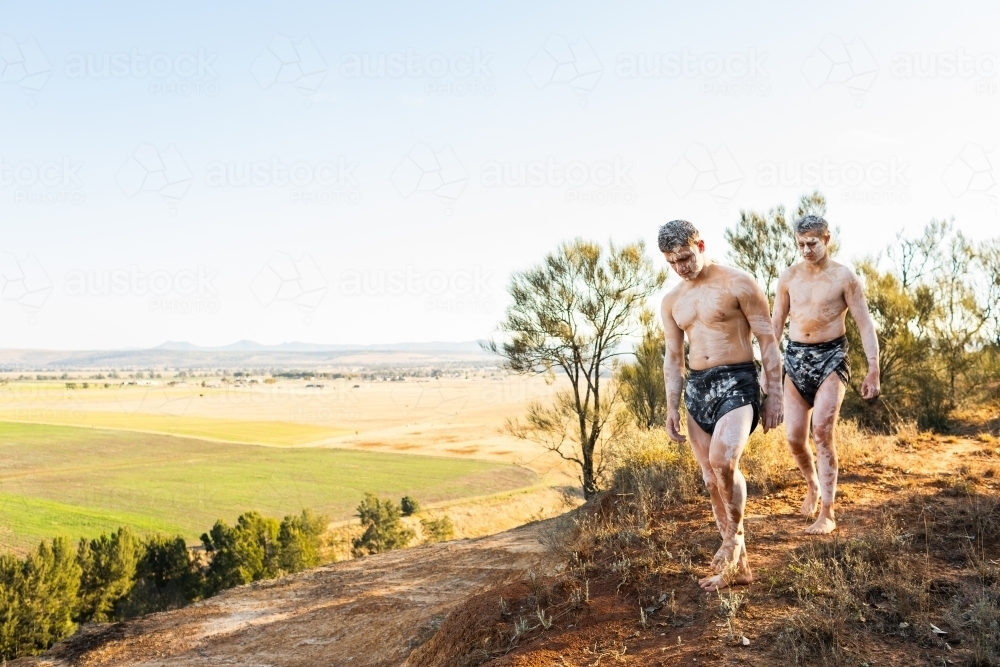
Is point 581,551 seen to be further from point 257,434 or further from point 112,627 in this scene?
point 257,434

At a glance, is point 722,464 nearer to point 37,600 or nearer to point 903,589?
point 903,589

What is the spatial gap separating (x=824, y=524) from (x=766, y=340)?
2337 mm

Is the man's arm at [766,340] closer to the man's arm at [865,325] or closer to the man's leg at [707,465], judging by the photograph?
the man's leg at [707,465]

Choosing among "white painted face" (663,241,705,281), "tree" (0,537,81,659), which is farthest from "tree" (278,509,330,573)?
"white painted face" (663,241,705,281)

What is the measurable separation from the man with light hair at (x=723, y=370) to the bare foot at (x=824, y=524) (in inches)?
54.2

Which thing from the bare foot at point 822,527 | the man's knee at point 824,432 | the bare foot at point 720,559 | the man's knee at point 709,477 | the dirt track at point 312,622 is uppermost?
the man's knee at point 824,432

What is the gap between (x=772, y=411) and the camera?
4.96 meters

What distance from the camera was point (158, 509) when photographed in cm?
4759

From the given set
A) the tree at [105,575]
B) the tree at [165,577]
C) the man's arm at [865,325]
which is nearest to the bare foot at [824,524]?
the man's arm at [865,325]

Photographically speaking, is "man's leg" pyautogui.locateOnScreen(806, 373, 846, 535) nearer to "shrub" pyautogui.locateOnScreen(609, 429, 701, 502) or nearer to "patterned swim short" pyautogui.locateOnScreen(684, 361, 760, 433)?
"patterned swim short" pyautogui.locateOnScreen(684, 361, 760, 433)

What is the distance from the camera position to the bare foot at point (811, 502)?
22.4 ft

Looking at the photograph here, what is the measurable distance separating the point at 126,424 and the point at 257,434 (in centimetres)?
1613

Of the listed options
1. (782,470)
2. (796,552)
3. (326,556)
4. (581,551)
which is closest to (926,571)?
(796,552)

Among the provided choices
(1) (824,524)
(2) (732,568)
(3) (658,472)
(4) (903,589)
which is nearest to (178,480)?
(3) (658,472)
